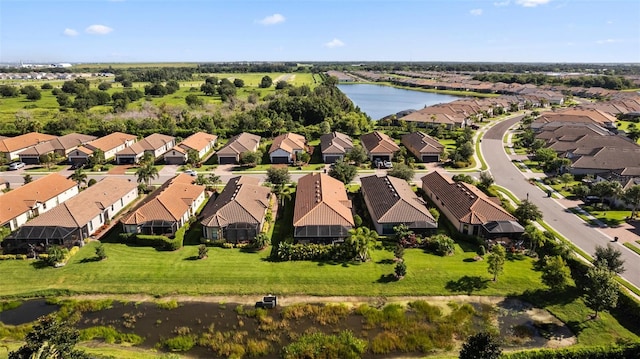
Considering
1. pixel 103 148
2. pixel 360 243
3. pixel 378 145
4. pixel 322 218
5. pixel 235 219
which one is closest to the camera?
pixel 360 243

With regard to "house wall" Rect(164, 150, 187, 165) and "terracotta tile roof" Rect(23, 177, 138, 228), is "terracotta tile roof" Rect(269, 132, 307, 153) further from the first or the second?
"terracotta tile roof" Rect(23, 177, 138, 228)

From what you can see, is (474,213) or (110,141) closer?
(474,213)

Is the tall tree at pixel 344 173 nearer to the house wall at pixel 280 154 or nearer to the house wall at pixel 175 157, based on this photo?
the house wall at pixel 280 154

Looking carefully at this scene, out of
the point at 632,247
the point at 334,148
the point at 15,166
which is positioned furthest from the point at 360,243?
the point at 15,166

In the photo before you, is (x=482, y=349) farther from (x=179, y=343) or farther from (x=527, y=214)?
(x=527, y=214)

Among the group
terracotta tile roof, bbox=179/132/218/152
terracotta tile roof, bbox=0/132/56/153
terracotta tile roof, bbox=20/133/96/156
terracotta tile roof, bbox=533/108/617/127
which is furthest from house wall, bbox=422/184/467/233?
terracotta tile roof, bbox=0/132/56/153
